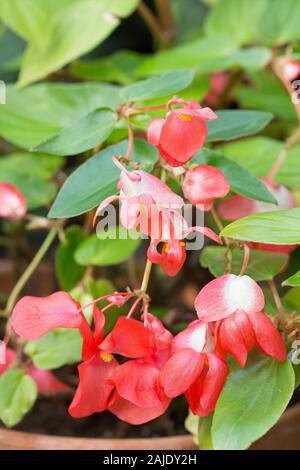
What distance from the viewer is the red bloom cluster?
1.38 ft

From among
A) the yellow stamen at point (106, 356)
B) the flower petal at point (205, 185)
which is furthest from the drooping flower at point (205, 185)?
the yellow stamen at point (106, 356)

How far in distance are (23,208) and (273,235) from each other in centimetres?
28

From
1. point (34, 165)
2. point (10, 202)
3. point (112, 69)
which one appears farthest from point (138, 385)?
point (112, 69)

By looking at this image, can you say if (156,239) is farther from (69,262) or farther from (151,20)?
(151,20)

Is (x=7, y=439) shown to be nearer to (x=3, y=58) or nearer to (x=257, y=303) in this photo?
(x=257, y=303)

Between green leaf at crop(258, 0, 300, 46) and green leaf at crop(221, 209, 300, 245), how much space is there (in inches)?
16.0

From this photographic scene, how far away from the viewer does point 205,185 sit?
44cm

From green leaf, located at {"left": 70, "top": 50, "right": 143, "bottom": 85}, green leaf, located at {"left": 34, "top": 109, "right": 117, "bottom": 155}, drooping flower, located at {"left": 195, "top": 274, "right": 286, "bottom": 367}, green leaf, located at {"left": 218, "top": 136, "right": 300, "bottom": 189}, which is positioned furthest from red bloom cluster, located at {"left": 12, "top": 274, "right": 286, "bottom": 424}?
green leaf, located at {"left": 70, "top": 50, "right": 143, "bottom": 85}

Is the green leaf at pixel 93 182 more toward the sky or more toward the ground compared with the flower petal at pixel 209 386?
more toward the sky

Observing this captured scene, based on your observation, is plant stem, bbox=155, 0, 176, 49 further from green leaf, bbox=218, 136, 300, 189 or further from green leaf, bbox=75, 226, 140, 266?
green leaf, bbox=75, 226, 140, 266

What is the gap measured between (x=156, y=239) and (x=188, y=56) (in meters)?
0.39

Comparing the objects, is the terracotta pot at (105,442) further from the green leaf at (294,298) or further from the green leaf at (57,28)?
the green leaf at (57,28)

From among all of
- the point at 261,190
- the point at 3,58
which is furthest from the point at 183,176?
the point at 3,58

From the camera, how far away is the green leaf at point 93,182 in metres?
0.45
